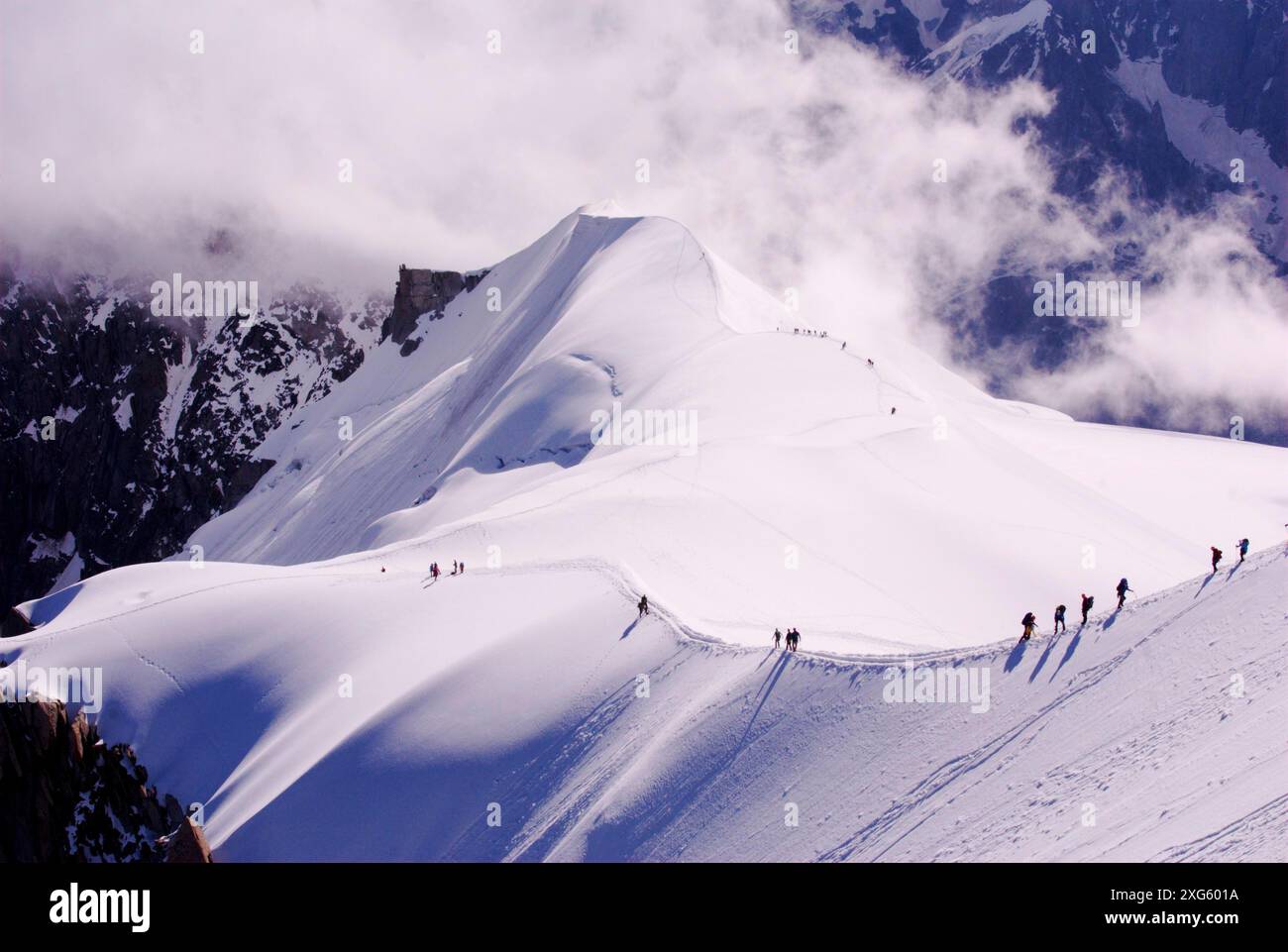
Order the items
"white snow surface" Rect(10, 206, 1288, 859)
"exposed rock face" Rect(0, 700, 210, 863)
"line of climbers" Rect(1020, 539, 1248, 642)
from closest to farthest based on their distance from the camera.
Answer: "white snow surface" Rect(10, 206, 1288, 859)
"line of climbers" Rect(1020, 539, 1248, 642)
"exposed rock face" Rect(0, 700, 210, 863)

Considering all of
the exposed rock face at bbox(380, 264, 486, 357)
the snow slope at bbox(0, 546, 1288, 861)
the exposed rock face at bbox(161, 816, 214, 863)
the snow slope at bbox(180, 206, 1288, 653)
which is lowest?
the exposed rock face at bbox(161, 816, 214, 863)

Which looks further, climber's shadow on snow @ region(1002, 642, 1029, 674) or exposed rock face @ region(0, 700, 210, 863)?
exposed rock face @ region(0, 700, 210, 863)

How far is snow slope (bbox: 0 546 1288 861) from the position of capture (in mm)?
28031

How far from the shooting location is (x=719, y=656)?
1518 inches

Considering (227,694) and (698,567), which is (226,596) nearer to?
(227,694)

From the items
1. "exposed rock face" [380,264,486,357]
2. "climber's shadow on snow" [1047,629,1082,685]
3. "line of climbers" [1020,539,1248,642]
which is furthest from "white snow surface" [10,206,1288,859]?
"exposed rock face" [380,264,486,357]

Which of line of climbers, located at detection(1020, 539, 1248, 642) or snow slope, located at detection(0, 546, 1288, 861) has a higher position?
line of climbers, located at detection(1020, 539, 1248, 642)

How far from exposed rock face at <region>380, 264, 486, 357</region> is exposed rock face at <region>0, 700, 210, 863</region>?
105m

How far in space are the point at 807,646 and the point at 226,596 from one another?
943 inches

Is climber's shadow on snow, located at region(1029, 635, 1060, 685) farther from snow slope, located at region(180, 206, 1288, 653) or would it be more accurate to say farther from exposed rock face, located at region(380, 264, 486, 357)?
exposed rock face, located at region(380, 264, 486, 357)

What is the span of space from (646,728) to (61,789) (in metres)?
22.5

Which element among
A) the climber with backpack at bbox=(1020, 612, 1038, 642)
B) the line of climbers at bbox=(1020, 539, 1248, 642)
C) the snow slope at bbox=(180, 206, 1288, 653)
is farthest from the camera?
the snow slope at bbox=(180, 206, 1288, 653)

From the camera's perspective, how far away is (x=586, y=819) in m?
34.2
